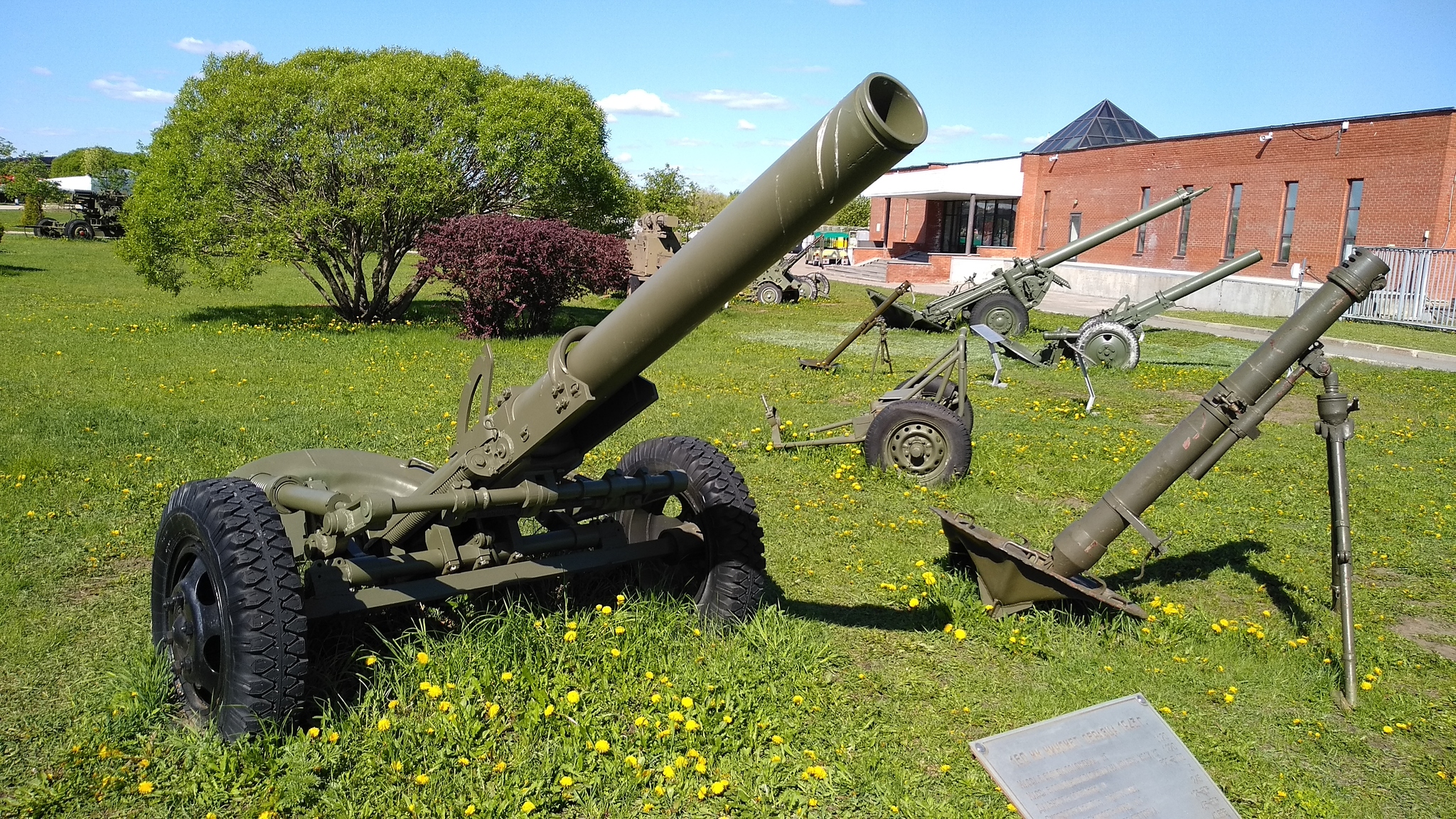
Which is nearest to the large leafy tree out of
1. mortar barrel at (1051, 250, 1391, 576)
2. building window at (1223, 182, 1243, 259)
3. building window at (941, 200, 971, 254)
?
mortar barrel at (1051, 250, 1391, 576)

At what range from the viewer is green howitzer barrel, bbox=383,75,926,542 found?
2.82 m

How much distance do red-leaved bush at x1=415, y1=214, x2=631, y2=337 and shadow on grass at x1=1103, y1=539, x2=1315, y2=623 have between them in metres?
11.2

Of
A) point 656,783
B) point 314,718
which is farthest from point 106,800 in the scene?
point 656,783

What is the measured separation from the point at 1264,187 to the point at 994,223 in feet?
48.2

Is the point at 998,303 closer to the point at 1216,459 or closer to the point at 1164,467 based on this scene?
the point at 1216,459

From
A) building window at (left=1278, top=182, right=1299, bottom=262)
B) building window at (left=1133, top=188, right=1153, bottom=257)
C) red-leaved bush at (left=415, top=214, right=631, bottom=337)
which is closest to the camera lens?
red-leaved bush at (left=415, top=214, right=631, bottom=337)

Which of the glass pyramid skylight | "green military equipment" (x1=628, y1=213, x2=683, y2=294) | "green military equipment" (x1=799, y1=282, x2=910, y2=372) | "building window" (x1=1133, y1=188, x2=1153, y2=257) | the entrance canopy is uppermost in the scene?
the glass pyramid skylight

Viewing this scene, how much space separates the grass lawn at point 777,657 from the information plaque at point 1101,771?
412 mm

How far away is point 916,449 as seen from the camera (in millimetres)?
8055

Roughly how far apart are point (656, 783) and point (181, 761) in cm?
165

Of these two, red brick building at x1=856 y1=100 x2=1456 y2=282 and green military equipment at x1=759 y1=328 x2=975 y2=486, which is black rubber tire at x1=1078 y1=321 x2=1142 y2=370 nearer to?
green military equipment at x1=759 y1=328 x2=975 y2=486

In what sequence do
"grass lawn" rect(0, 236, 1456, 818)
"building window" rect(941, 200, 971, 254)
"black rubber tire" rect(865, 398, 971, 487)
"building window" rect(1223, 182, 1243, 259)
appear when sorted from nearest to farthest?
"grass lawn" rect(0, 236, 1456, 818) < "black rubber tire" rect(865, 398, 971, 487) < "building window" rect(1223, 182, 1243, 259) < "building window" rect(941, 200, 971, 254)

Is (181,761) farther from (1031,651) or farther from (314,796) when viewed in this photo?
(1031,651)

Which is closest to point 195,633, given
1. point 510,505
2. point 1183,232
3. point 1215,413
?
point 510,505
